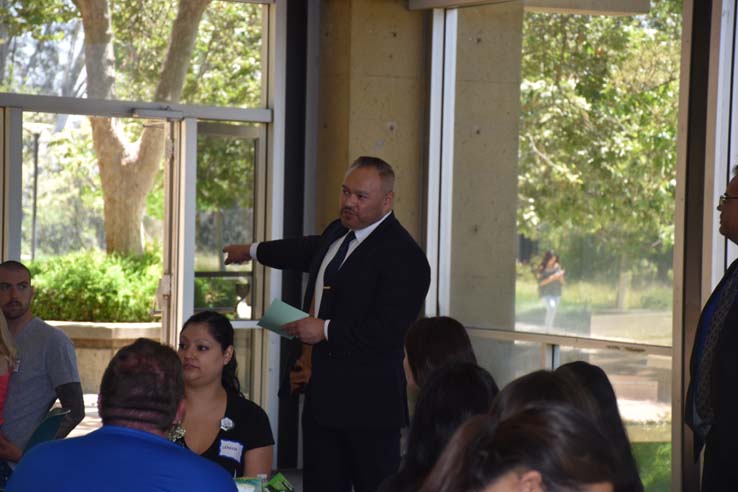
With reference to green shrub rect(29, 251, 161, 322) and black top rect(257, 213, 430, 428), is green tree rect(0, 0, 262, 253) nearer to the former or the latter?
black top rect(257, 213, 430, 428)

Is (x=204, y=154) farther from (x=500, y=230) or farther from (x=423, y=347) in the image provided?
(x=423, y=347)

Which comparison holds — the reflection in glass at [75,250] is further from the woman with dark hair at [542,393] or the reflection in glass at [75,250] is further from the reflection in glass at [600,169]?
the woman with dark hair at [542,393]

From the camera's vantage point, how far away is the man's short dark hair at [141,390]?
8.11ft

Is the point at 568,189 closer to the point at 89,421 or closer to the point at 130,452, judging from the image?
the point at 130,452

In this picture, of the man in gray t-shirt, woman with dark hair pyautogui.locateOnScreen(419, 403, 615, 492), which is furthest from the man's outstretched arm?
woman with dark hair pyautogui.locateOnScreen(419, 403, 615, 492)

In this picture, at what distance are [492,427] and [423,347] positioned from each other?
1.55 m

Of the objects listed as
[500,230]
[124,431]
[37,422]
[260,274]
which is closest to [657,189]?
[500,230]

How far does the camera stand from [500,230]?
251 inches

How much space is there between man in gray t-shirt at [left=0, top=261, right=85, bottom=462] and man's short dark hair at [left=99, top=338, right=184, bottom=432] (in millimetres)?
2079

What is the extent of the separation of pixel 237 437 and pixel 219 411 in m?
0.11

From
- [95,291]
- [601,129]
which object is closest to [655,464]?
[601,129]

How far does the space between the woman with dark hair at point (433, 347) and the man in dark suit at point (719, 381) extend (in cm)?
81

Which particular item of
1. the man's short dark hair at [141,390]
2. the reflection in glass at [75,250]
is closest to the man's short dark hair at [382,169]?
the man's short dark hair at [141,390]

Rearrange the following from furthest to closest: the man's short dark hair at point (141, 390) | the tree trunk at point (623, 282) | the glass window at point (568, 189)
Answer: the tree trunk at point (623, 282) < the glass window at point (568, 189) < the man's short dark hair at point (141, 390)
